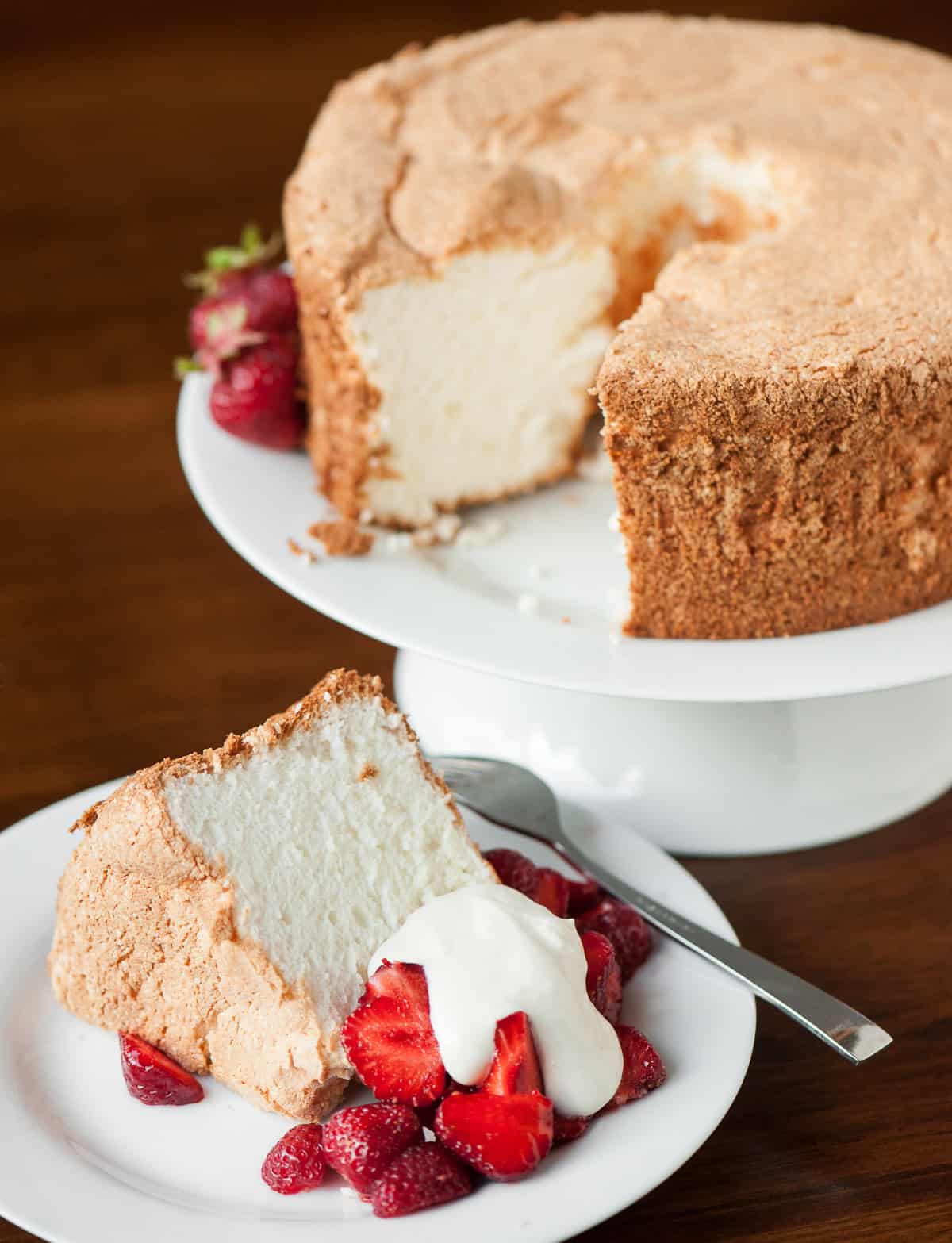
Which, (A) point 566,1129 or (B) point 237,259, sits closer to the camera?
(A) point 566,1129

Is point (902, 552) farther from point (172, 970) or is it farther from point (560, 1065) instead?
point (172, 970)

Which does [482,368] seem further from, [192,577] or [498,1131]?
[498,1131]

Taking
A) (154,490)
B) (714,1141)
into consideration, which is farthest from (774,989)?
(154,490)

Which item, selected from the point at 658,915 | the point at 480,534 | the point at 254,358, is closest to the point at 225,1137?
the point at 658,915

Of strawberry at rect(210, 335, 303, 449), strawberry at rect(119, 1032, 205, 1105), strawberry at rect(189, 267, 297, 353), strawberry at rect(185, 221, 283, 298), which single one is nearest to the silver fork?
Result: strawberry at rect(119, 1032, 205, 1105)

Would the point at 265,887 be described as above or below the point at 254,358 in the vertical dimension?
below
